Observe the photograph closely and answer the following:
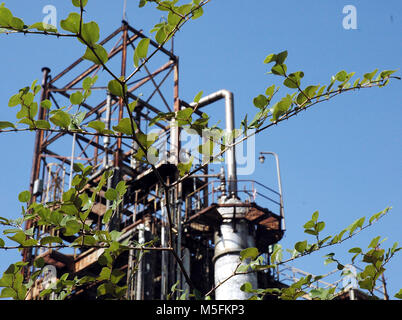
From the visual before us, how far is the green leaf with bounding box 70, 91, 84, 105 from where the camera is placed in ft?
9.97

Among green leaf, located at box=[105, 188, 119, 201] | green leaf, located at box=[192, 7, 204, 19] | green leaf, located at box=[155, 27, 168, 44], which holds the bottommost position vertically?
green leaf, located at box=[105, 188, 119, 201]

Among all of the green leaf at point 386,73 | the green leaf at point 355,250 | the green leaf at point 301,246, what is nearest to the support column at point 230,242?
the green leaf at point 301,246

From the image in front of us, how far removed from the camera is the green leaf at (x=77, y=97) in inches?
120

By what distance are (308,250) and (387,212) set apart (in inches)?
21.0

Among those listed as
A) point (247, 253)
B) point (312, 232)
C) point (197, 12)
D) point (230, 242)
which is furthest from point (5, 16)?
point (230, 242)

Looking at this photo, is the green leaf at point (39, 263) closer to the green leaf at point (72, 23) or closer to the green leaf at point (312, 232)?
the green leaf at point (72, 23)

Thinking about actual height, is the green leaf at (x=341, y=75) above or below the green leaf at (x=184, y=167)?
above

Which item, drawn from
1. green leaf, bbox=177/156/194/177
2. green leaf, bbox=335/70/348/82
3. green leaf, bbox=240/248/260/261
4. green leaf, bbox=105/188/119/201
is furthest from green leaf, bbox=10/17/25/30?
green leaf, bbox=335/70/348/82

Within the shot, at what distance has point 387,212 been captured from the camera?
3643 millimetres

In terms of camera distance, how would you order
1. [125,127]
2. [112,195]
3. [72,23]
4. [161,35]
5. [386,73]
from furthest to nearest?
1. [386,73]
2. [112,195]
3. [161,35]
4. [125,127]
5. [72,23]

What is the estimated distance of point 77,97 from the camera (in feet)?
10.0

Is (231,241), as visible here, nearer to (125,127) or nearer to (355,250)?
(355,250)

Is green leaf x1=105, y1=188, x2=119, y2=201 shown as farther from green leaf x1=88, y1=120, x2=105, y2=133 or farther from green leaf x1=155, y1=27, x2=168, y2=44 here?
green leaf x1=155, y1=27, x2=168, y2=44

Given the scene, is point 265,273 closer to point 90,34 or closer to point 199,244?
point 199,244
